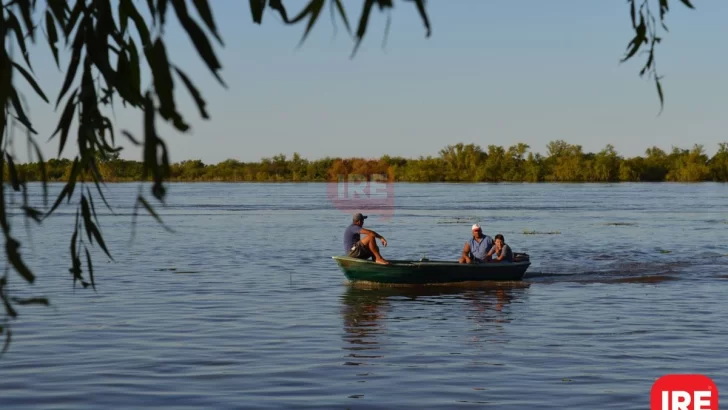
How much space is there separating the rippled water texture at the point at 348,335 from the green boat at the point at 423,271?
0.92 feet

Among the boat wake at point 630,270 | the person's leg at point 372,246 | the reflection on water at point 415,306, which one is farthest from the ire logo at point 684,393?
the boat wake at point 630,270

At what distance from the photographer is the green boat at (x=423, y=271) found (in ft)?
80.4

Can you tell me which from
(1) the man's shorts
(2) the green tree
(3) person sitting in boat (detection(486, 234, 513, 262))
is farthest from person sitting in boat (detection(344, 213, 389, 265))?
(2) the green tree

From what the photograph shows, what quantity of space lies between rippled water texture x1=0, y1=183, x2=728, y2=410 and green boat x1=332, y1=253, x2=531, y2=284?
281mm

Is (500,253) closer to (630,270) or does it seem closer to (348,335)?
(630,270)

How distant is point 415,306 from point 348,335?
4.31 metres

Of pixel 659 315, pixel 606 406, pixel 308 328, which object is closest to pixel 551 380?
pixel 606 406

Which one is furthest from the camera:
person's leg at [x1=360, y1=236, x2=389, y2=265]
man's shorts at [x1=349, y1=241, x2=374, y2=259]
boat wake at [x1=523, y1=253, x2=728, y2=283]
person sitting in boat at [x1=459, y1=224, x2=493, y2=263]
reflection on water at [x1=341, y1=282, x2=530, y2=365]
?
boat wake at [x1=523, y1=253, x2=728, y2=283]

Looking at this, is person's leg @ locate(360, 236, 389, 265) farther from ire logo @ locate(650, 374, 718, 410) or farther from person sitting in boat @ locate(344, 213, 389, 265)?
ire logo @ locate(650, 374, 718, 410)

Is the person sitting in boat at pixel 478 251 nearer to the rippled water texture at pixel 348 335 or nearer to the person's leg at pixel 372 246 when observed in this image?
the rippled water texture at pixel 348 335

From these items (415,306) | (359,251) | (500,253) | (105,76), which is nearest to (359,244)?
(359,251)

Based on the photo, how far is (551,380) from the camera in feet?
43.4

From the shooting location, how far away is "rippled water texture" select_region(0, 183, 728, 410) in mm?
12648

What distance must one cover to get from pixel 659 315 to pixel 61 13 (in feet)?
54.4
